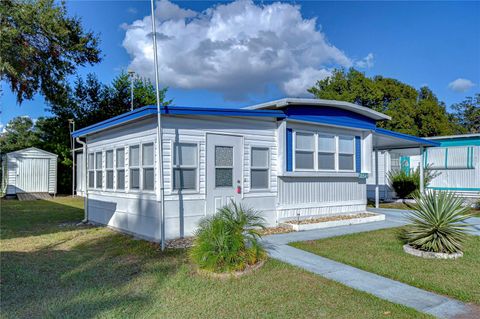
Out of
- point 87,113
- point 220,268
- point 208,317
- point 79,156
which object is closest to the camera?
point 208,317

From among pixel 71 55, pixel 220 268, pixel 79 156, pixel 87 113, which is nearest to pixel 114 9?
pixel 71 55

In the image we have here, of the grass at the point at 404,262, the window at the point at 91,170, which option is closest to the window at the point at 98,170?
the window at the point at 91,170

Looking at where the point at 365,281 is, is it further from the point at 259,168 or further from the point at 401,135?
the point at 401,135

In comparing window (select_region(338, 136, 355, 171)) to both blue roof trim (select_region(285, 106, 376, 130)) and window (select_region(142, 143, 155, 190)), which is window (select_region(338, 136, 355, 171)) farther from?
window (select_region(142, 143, 155, 190))

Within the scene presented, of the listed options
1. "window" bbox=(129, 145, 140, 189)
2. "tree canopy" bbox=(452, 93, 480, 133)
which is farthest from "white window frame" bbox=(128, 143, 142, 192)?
"tree canopy" bbox=(452, 93, 480, 133)

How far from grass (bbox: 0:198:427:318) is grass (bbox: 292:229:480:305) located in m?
1.11

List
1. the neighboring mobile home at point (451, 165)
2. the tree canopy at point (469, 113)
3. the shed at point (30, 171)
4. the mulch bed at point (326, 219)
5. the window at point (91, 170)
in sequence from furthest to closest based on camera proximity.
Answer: the tree canopy at point (469, 113) → the shed at point (30, 171) → the neighboring mobile home at point (451, 165) → the window at point (91, 170) → the mulch bed at point (326, 219)

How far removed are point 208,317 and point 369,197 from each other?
1588 centimetres

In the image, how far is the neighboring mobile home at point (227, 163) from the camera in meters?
7.81

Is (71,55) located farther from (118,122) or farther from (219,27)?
(118,122)

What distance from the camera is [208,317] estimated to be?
12.9ft

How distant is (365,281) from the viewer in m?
5.17

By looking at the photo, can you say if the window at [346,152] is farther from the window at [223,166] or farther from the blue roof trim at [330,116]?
the window at [223,166]

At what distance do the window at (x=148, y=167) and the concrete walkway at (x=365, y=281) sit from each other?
2.86m
